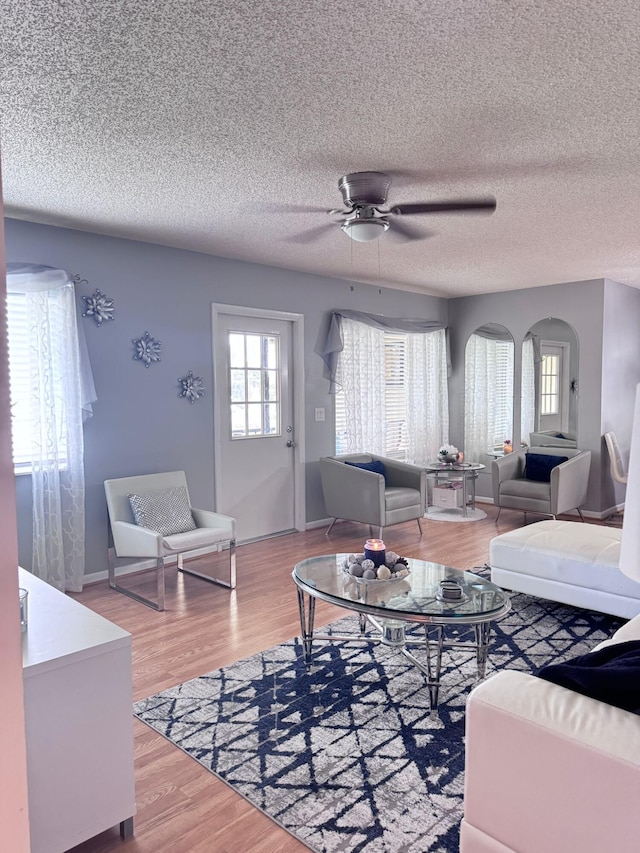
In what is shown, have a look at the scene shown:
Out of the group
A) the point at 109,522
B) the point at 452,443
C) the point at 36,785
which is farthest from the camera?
the point at 452,443

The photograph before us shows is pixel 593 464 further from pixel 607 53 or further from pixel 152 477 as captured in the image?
pixel 607 53

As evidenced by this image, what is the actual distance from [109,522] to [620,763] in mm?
3662

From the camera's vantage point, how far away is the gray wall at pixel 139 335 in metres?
4.12

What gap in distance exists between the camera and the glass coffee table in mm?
2482

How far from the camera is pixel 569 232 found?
4246 mm

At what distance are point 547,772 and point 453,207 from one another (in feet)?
7.92

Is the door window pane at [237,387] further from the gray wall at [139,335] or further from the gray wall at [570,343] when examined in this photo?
the gray wall at [570,343]

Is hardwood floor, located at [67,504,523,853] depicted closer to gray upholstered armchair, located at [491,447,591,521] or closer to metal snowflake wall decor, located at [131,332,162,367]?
gray upholstered armchair, located at [491,447,591,521]

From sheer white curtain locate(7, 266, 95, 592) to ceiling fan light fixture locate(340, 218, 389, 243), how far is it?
77.4 inches

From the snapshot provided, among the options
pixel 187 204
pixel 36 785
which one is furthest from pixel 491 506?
pixel 36 785

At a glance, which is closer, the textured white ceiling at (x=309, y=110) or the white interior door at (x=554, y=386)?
the textured white ceiling at (x=309, y=110)

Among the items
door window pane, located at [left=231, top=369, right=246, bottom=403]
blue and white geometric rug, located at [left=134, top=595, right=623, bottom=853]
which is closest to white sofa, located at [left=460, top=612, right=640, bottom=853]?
blue and white geometric rug, located at [left=134, top=595, right=623, bottom=853]

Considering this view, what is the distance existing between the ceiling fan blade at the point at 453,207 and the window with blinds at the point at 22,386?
248 centimetres

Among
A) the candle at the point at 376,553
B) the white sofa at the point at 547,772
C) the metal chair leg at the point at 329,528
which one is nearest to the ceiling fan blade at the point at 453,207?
the candle at the point at 376,553
